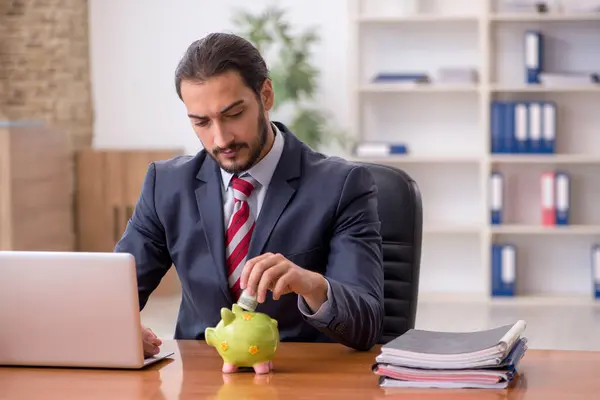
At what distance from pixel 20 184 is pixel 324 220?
413 centimetres

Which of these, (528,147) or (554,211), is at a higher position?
(528,147)

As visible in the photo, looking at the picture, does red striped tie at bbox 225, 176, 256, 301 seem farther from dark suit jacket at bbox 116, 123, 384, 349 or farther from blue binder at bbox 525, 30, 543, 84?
blue binder at bbox 525, 30, 543, 84

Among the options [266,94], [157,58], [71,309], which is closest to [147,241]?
[266,94]

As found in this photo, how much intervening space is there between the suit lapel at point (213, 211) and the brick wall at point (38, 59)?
4.64 m

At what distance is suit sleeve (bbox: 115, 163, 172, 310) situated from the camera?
223cm

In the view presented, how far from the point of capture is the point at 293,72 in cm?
609

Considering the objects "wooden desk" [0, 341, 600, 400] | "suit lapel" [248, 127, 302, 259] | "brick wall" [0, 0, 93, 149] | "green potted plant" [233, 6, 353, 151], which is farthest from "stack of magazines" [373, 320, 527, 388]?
"brick wall" [0, 0, 93, 149]

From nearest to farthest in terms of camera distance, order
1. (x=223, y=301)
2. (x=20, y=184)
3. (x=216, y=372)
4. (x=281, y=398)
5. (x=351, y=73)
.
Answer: (x=281, y=398) → (x=216, y=372) → (x=223, y=301) → (x=20, y=184) → (x=351, y=73)

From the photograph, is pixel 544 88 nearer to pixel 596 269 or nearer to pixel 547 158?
pixel 547 158

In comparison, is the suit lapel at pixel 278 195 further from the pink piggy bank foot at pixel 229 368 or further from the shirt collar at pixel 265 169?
the pink piggy bank foot at pixel 229 368

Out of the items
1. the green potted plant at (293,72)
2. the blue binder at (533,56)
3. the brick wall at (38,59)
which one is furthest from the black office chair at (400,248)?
the brick wall at (38,59)

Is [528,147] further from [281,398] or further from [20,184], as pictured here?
[281,398]

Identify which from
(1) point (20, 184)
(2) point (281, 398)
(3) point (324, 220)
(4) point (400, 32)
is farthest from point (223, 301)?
(4) point (400, 32)

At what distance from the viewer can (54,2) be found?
663cm
